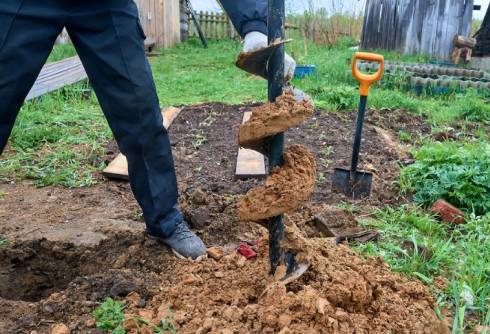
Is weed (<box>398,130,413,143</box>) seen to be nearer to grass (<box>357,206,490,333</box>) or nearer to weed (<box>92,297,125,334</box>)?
grass (<box>357,206,490,333</box>)

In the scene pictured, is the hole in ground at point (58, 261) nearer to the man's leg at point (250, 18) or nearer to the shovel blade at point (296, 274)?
the shovel blade at point (296, 274)

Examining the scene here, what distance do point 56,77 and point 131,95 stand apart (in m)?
4.66

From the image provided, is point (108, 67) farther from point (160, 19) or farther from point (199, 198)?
point (160, 19)

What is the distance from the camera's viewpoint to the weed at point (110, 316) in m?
1.98

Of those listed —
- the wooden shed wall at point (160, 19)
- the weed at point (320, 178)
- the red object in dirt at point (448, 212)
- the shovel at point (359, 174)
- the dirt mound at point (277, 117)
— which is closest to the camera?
the dirt mound at point (277, 117)

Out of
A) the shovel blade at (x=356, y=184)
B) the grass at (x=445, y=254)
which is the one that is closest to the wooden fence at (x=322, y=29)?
the shovel blade at (x=356, y=184)

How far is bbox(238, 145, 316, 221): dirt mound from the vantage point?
1.84m

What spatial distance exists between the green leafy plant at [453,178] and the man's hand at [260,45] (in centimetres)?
192

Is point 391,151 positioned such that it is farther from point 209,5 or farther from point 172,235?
point 209,5

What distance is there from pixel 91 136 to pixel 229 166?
1.58 metres

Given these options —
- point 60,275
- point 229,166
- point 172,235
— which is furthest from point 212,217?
point 229,166

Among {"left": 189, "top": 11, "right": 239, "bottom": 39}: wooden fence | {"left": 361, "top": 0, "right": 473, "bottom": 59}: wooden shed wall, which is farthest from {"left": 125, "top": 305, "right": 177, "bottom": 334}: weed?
{"left": 189, "top": 11, "right": 239, "bottom": 39}: wooden fence

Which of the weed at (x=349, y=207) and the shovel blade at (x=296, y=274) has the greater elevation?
the shovel blade at (x=296, y=274)

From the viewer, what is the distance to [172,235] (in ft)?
8.73
